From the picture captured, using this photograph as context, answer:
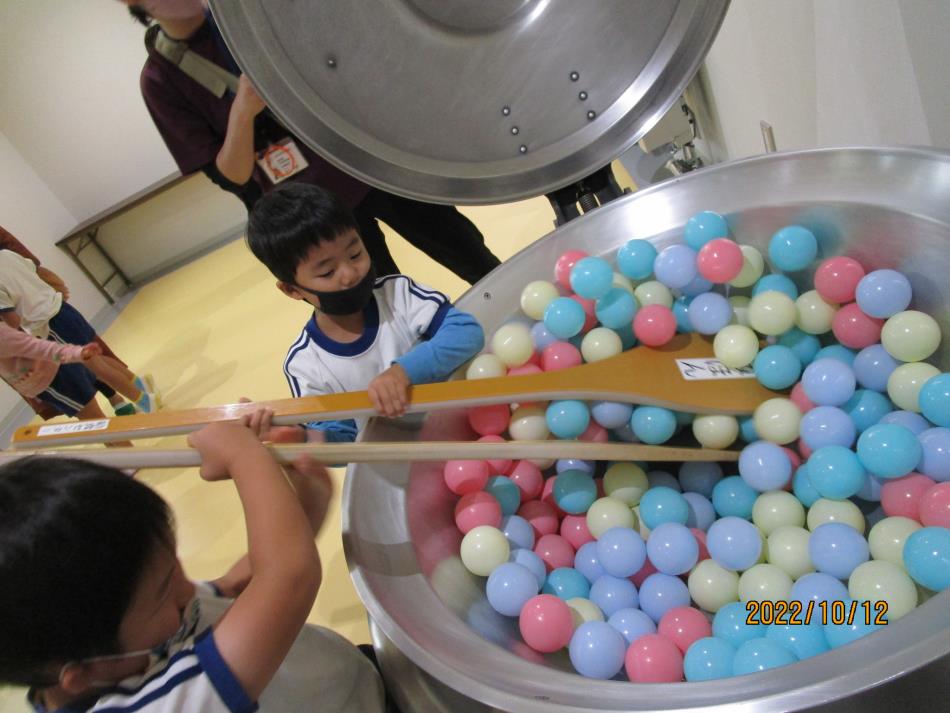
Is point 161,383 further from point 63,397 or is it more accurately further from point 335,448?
point 335,448

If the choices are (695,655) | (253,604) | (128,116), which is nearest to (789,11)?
(695,655)

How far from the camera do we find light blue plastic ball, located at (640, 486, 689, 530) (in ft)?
2.81

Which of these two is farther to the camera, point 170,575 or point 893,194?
point 893,194

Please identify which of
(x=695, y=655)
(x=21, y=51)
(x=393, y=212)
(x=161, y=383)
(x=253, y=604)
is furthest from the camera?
(x=21, y=51)

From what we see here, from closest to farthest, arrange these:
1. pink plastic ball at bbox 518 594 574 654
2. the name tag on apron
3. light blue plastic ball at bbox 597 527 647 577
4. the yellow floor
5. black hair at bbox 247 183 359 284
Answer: pink plastic ball at bbox 518 594 574 654, light blue plastic ball at bbox 597 527 647 577, black hair at bbox 247 183 359 284, the name tag on apron, the yellow floor

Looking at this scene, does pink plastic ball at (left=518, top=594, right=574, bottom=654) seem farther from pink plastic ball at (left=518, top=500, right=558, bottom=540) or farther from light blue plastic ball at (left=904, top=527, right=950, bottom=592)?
light blue plastic ball at (left=904, top=527, right=950, bottom=592)

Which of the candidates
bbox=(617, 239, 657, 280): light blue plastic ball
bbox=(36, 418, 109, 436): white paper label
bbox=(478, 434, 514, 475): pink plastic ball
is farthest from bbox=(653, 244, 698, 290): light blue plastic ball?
bbox=(36, 418, 109, 436): white paper label

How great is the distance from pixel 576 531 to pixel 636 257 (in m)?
0.42

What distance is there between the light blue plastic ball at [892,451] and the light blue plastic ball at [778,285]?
0.86 feet

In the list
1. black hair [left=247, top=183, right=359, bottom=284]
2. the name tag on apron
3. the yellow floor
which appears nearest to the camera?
black hair [left=247, top=183, right=359, bottom=284]

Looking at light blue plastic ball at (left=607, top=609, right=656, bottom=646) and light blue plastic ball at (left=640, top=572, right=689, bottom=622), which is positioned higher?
light blue plastic ball at (left=607, top=609, right=656, bottom=646)

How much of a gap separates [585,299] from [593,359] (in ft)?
0.34

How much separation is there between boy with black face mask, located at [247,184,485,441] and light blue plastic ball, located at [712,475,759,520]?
414 millimetres

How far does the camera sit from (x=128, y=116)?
4.02m
